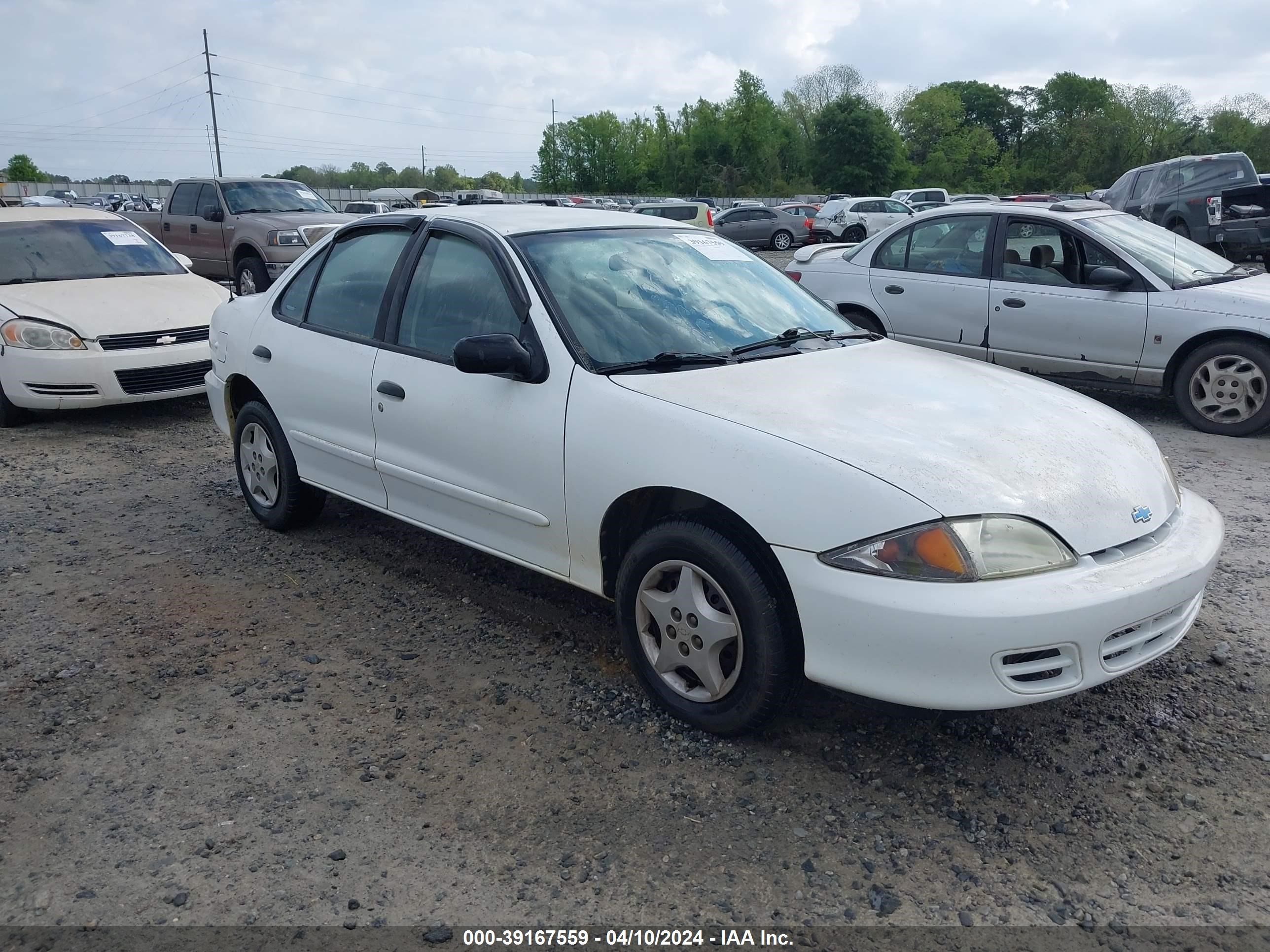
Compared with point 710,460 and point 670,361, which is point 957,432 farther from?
point 670,361

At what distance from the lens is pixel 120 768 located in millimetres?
3105

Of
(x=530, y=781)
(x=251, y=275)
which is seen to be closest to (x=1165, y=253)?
(x=530, y=781)

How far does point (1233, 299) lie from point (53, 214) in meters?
9.26

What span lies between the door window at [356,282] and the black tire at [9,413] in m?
4.14

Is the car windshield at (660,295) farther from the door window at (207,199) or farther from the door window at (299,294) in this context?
the door window at (207,199)

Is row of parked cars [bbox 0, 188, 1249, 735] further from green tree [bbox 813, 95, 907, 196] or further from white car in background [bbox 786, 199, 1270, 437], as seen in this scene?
green tree [bbox 813, 95, 907, 196]

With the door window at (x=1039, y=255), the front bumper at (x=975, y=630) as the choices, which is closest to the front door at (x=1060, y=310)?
the door window at (x=1039, y=255)

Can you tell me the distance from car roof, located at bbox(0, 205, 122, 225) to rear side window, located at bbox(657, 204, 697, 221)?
19727 millimetres

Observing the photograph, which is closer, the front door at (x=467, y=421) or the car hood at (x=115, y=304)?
the front door at (x=467, y=421)

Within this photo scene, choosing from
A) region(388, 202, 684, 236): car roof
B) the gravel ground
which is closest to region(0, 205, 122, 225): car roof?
the gravel ground

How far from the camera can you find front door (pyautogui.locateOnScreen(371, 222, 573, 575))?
3537 millimetres

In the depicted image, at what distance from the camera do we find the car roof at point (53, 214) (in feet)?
27.9

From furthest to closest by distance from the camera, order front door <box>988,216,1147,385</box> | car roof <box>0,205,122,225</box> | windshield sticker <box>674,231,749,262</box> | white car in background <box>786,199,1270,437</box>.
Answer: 1. car roof <box>0,205,122,225</box>
2. front door <box>988,216,1147,385</box>
3. white car in background <box>786,199,1270,437</box>
4. windshield sticker <box>674,231,749,262</box>

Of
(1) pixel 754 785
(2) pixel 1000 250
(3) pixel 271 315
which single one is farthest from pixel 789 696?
A: (2) pixel 1000 250
